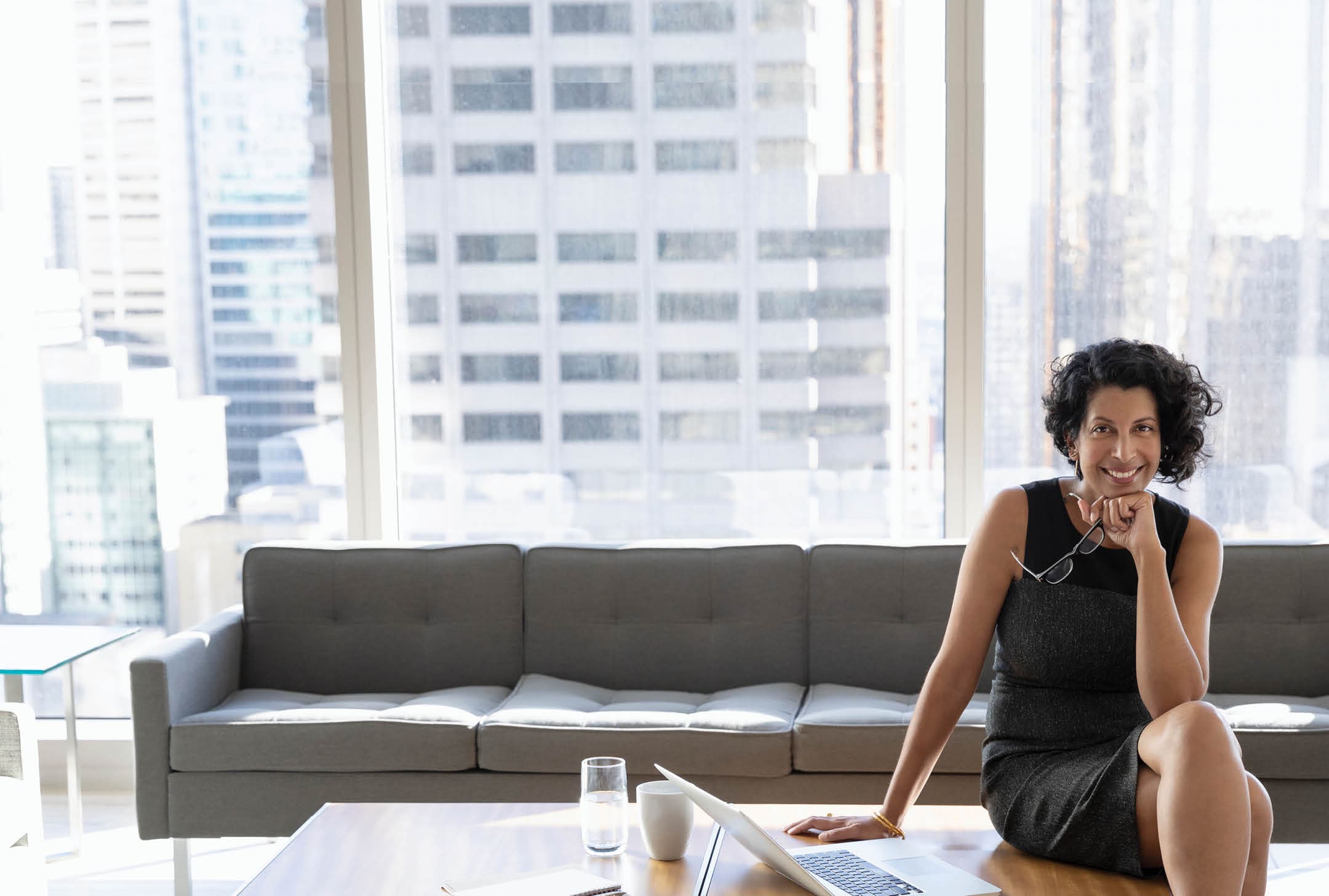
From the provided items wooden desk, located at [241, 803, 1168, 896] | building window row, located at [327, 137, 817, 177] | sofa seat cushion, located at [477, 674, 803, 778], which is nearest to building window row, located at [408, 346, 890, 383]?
building window row, located at [327, 137, 817, 177]

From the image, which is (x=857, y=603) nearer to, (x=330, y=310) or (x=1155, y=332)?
(x=1155, y=332)

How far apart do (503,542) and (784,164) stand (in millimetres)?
1490

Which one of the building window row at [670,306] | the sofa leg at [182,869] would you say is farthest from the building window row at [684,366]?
the sofa leg at [182,869]

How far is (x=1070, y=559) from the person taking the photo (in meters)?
2.13

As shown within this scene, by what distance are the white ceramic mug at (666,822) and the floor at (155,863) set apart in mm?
1681

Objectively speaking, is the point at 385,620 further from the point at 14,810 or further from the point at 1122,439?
the point at 1122,439

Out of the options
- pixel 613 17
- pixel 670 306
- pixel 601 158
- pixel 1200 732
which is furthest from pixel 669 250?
pixel 1200 732

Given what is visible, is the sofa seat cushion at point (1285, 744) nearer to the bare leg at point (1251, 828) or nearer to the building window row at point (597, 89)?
the bare leg at point (1251, 828)

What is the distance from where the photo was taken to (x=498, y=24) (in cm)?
Result: 406

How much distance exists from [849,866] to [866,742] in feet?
3.97

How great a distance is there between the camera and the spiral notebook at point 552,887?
1.72 metres

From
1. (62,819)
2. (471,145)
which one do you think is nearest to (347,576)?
(62,819)

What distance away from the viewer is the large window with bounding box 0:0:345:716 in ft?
13.5

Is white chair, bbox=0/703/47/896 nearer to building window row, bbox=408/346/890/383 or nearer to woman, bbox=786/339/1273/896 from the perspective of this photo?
woman, bbox=786/339/1273/896
